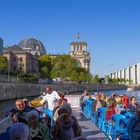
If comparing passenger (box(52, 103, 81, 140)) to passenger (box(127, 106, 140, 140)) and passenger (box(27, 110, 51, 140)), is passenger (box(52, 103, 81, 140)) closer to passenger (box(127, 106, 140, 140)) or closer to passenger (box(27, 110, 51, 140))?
passenger (box(27, 110, 51, 140))

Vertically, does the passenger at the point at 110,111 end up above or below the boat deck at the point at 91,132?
above

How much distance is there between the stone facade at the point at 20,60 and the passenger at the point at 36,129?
119 m

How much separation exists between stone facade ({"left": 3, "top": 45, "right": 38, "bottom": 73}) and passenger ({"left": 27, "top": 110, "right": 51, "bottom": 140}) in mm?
118537

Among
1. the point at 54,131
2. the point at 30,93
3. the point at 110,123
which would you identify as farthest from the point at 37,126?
the point at 30,93

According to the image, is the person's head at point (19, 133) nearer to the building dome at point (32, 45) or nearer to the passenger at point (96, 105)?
the passenger at point (96, 105)

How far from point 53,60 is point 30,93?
6252 cm

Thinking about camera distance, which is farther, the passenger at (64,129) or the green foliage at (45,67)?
the green foliage at (45,67)

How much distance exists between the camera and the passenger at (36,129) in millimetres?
6145

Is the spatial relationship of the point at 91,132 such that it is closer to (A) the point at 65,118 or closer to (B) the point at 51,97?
(B) the point at 51,97

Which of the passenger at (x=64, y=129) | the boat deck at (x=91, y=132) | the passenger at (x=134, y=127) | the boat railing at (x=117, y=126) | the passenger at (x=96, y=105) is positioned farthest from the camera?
the passenger at (x=96, y=105)

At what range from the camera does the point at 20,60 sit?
136250mm

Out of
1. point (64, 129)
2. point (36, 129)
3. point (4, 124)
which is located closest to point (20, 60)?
point (4, 124)

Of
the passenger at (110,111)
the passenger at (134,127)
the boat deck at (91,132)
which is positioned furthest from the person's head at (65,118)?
the passenger at (110,111)

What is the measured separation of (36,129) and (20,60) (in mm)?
130911
